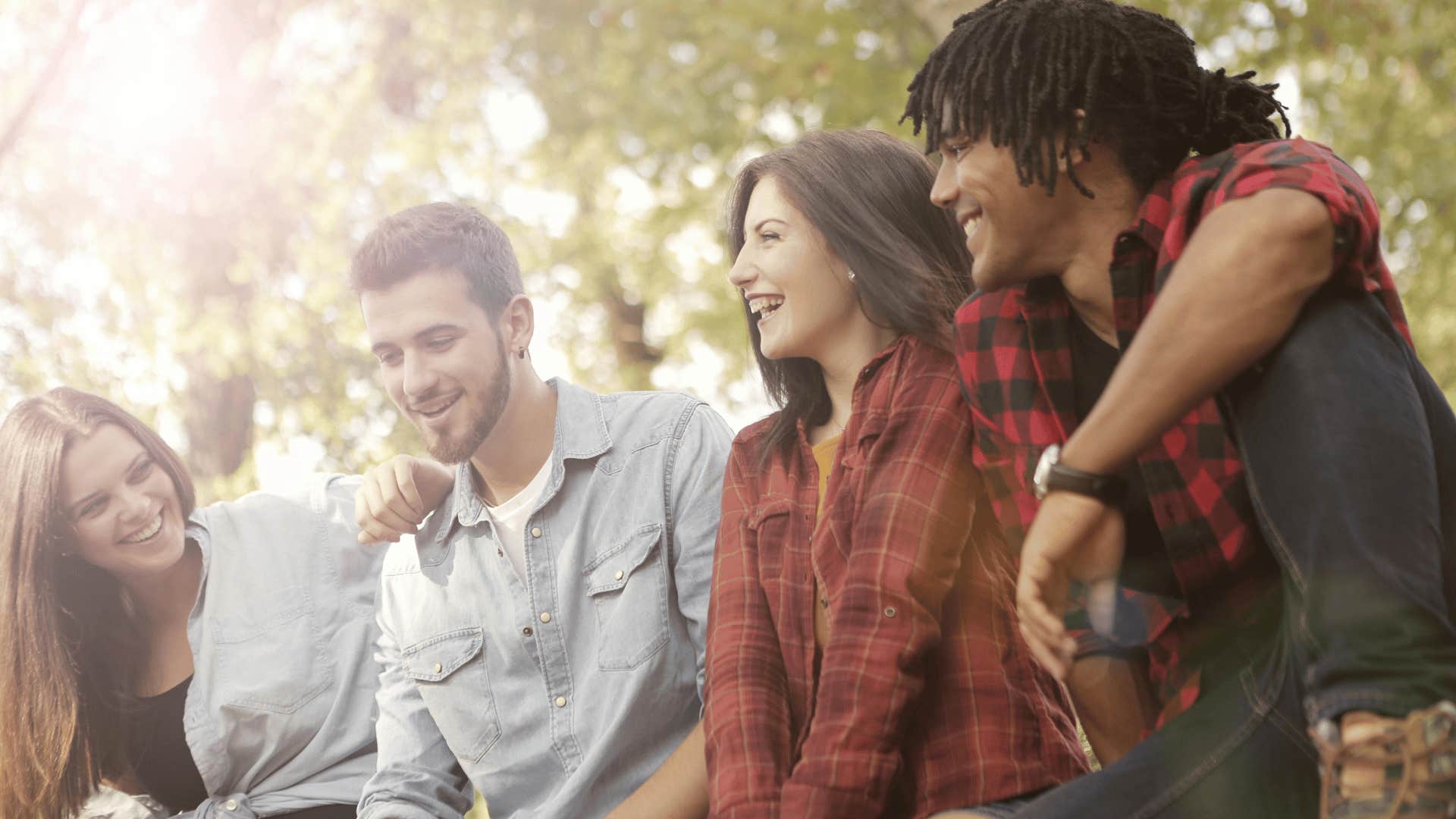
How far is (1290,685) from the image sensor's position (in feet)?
5.18

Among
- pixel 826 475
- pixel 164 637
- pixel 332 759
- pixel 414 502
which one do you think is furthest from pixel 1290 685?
pixel 164 637

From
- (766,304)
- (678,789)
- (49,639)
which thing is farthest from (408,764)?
(766,304)

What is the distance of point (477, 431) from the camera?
2.93m

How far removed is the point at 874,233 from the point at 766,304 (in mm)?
238

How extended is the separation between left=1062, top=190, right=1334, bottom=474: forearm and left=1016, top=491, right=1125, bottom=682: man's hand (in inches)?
5.3

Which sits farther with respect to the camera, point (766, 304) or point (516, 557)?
point (516, 557)

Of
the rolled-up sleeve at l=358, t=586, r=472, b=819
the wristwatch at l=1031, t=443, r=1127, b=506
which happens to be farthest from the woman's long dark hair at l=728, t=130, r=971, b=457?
the rolled-up sleeve at l=358, t=586, r=472, b=819

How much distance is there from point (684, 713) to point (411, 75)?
897 cm

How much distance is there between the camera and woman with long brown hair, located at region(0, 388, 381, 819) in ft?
10.8

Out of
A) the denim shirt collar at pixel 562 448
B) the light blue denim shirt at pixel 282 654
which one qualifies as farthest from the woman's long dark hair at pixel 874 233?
the light blue denim shirt at pixel 282 654

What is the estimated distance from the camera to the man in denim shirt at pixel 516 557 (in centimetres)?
276

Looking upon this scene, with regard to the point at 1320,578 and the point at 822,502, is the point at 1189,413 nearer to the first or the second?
the point at 1320,578

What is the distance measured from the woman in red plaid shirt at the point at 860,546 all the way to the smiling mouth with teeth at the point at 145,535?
1.70 meters

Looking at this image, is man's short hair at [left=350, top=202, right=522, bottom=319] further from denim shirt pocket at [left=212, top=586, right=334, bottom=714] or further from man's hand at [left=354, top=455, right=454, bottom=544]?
denim shirt pocket at [left=212, top=586, right=334, bottom=714]
